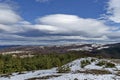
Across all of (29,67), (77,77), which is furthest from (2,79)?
(29,67)

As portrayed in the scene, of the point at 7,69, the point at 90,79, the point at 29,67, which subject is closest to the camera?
the point at 90,79

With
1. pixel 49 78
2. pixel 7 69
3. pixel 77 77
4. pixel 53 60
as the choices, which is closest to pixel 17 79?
pixel 49 78

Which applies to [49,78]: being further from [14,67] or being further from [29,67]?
[29,67]

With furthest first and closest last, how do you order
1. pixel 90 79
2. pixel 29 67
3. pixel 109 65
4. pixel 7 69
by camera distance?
pixel 29 67
pixel 7 69
pixel 109 65
pixel 90 79

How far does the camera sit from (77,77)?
134 feet

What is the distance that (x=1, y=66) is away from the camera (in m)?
124

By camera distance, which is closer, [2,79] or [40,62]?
[2,79]

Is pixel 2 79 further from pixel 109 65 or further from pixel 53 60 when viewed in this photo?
pixel 53 60

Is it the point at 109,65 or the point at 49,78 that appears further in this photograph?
the point at 109,65

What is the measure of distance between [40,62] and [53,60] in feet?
35.5

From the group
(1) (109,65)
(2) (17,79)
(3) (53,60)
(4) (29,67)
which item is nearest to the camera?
(2) (17,79)

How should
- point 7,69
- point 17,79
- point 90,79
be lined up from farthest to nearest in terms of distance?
point 7,69 < point 17,79 < point 90,79

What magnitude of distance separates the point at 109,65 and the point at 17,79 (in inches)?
1109

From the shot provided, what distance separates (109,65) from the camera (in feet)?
207
